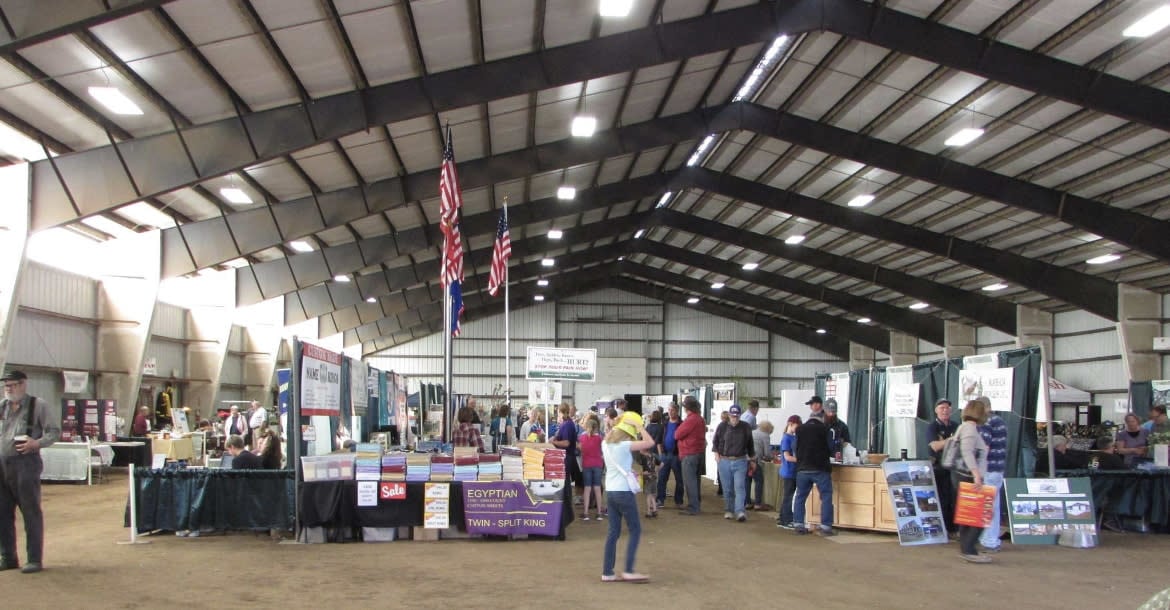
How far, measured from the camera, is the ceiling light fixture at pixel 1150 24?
36.5 ft

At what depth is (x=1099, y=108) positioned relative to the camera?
13000 millimetres

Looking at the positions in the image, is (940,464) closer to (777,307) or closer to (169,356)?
(169,356)

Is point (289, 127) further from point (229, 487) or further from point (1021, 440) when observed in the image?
point (1021, 440)

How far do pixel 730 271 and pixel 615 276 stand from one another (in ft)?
31.5

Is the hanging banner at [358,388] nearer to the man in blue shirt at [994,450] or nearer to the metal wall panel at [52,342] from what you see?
the man in blue shirt at [994,450]

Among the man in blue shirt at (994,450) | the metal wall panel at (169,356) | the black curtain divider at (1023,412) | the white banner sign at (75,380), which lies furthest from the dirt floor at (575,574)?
the metal wall panel at (169,356)

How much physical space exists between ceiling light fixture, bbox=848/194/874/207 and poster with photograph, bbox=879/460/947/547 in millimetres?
12190

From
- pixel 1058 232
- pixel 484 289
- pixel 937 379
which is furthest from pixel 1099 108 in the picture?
pixel 484 289

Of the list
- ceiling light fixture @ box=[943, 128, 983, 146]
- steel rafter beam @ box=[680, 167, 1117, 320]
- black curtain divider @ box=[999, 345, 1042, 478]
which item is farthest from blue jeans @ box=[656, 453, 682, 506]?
steel rafter beam @ box=[680, 167, 1117, 320]

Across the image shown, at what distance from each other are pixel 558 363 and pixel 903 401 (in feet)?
16.3

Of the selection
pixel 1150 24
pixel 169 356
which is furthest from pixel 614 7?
pixel 169 356

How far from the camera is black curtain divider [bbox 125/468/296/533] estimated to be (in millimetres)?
9586

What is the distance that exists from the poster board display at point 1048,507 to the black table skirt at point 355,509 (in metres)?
4.84

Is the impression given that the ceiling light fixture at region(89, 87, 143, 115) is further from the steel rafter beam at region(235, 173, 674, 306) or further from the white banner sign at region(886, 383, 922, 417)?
the white banner sign at region(886, 383, 922, 417)
